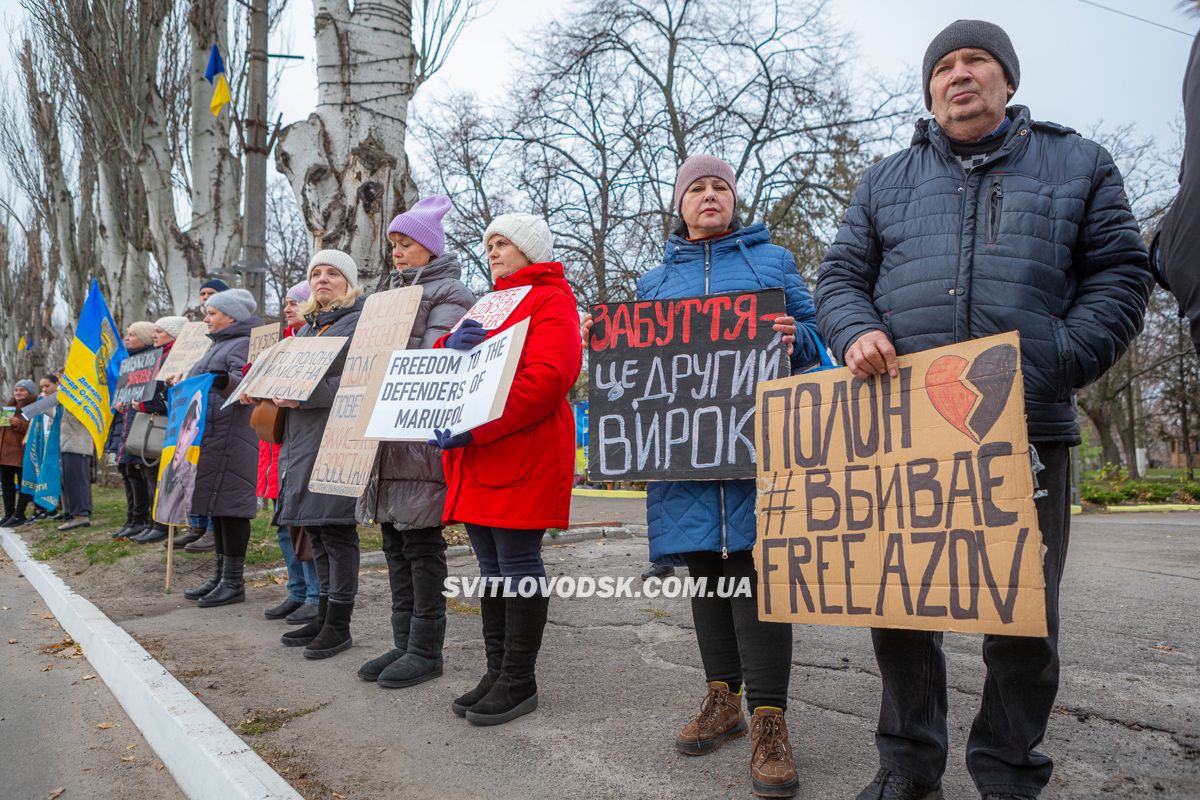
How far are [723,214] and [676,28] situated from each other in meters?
16.8

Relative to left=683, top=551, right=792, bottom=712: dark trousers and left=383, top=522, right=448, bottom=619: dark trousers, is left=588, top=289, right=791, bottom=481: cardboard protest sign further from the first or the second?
left=383, top=522, right=448, bottom=619: dark trousers

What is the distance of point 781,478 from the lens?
2.52 meters

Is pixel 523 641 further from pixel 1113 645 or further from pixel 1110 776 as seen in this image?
pixel 1113 645

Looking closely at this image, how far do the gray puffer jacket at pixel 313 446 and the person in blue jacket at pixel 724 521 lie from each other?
189cm

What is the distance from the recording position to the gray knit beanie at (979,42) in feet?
7.52

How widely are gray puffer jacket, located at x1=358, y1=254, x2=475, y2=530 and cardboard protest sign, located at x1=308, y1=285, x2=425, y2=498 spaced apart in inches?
2.7

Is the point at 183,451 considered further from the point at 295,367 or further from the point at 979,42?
A: the point at 979,42

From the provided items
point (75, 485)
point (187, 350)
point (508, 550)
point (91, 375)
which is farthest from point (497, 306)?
point (75, 485)

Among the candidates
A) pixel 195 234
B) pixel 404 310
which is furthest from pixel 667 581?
pixel 195 234

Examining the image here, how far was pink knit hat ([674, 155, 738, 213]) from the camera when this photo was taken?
306 centimetres

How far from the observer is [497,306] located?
11.4 ft

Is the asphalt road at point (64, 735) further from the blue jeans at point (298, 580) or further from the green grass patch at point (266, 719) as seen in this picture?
the blue jeans at point (298, 580)

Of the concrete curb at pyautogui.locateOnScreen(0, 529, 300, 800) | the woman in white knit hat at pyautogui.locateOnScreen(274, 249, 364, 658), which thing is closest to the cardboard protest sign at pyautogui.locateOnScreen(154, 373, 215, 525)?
the concrete curb at pyautogui.locateOnScreen(0, 529, 300, 800)

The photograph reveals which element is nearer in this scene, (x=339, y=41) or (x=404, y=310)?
(x=404, y=310)
